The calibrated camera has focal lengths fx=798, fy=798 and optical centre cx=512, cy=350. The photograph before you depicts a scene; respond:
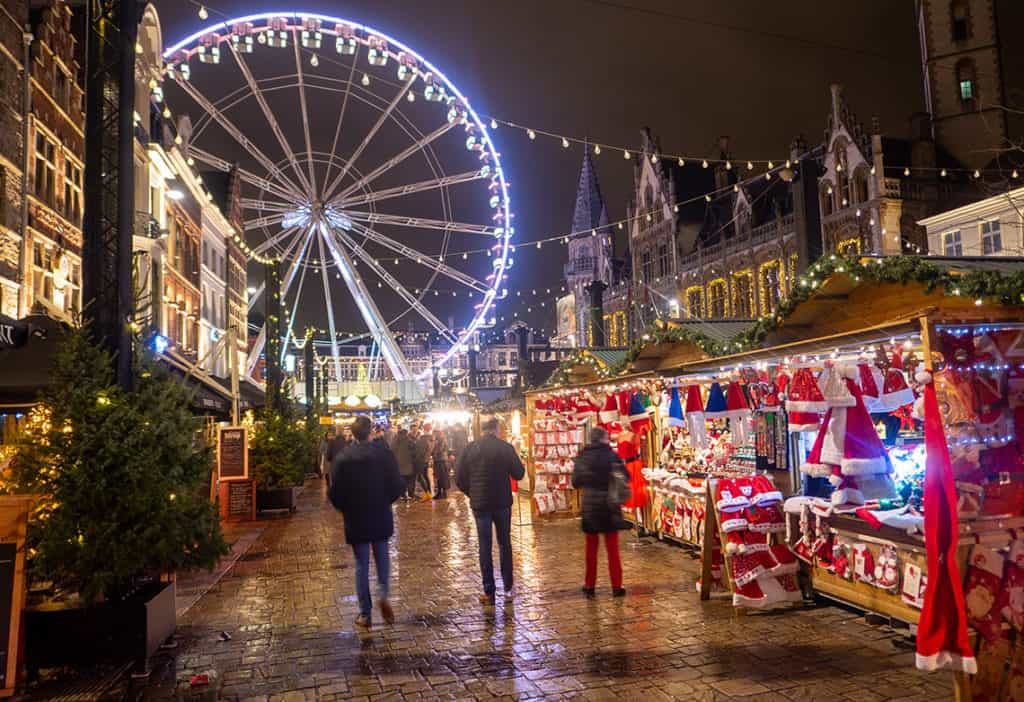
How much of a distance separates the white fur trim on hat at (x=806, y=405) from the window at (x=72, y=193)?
18.2 meters

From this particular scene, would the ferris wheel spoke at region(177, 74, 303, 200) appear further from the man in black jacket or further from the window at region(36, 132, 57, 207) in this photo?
the man in black jacket

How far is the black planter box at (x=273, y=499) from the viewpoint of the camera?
1708 cm

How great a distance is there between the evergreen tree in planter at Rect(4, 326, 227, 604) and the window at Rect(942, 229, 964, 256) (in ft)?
82.3

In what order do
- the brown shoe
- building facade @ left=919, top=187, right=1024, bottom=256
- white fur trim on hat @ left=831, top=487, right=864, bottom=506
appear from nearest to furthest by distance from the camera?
white fur trim on hat @ left=831, top=487, right=864, bottom=506
the brown shoe
building facade @ left=919, top=187, right=1024, bottom=256

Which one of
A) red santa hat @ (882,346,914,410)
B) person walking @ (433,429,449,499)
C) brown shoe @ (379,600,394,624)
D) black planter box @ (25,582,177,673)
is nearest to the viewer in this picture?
black planter box @ (25,582,177,673)

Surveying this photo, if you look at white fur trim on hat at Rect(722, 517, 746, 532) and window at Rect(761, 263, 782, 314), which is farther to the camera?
window at Rect(761, 263, 782, 314)

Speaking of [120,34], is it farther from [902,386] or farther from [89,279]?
[902,386]

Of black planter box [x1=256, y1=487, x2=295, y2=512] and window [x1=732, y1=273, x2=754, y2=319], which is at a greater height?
window [x1=732, y1=273, x2=754, y2=319]

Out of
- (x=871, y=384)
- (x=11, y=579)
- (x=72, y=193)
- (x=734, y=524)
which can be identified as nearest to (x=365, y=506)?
(x=11, y=579)

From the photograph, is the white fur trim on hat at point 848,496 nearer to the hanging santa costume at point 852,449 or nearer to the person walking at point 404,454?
the hanging santa costume at point 852,449

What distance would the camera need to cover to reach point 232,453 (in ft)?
49.8

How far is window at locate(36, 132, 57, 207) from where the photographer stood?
700 inches

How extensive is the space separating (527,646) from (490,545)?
162 centimetres

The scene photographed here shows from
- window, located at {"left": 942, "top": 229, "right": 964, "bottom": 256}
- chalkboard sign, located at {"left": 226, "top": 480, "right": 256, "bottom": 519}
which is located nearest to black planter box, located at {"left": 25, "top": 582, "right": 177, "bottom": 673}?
chalkboard sign, located at {"left": 226, "top": 480, "right": 256, "bottom": 519}
